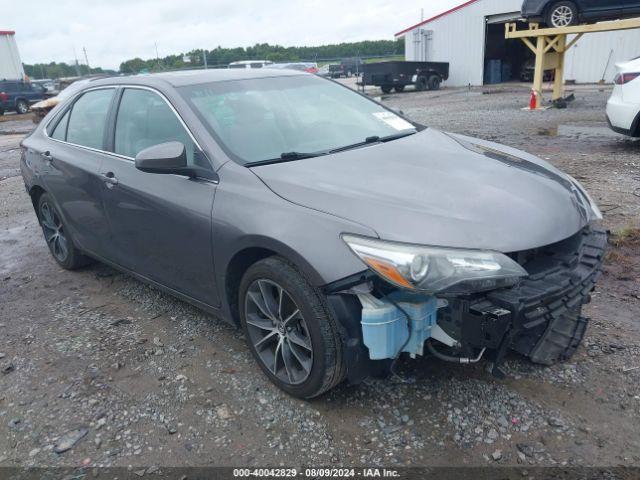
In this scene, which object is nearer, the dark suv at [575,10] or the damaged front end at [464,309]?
the damaged front end at [464,309]

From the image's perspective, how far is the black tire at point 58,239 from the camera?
4613 millimetres

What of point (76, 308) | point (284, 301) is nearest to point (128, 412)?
point (284, 301)

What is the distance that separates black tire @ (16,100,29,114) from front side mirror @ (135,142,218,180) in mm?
29495

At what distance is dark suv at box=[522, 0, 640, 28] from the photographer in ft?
43.1

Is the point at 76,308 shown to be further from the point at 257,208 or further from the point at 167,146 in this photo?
the point at 257,208

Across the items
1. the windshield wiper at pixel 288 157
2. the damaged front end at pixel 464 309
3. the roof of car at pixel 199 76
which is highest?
the roof of car at pixel 199 76

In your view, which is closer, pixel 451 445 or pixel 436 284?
pixel 436 284

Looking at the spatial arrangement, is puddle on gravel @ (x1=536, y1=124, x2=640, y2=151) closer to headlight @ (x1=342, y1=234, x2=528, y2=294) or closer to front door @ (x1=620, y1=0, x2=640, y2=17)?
front door @ (x1=620, y1=0, x2=640, y2=17)

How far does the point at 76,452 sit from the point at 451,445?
178cm


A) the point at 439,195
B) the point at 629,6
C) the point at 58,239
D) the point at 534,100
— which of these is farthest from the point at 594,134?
the point at 58,239

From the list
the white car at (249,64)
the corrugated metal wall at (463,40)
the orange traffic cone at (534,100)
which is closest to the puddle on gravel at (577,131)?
the orange traffic cone at (534,100)

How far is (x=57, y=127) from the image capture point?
4574 millimetres

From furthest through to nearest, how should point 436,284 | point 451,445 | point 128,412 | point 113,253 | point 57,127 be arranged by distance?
point 57,127, point 113,253, point 128,412, point 451,445, point 436,284

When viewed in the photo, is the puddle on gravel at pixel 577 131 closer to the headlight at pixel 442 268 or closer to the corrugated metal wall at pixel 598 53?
the headlight at pixel 442 268
